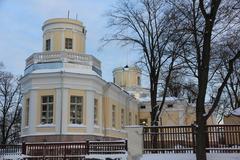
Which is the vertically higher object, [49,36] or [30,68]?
[49,36]

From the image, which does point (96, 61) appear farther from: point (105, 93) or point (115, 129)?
point (115, 129)

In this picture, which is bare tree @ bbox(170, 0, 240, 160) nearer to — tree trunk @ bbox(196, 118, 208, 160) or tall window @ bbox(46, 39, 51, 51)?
tree trunk @ bbox(196, 118, 208, 160)

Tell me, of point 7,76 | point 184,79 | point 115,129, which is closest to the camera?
point 184,79

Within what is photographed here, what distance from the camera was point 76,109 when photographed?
32938mm

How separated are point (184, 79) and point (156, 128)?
13530 mm

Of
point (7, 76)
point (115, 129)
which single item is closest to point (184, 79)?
point (115, 129)

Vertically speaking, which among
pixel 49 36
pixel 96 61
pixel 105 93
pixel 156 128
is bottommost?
pixel 156 128

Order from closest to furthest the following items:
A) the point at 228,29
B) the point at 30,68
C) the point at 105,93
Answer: the point at 228,29 → the point at 30,68 → the point at 105,93

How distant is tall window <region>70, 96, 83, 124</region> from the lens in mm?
32625

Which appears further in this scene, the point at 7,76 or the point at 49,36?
the point at 7,76

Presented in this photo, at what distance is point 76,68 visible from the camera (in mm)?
33219

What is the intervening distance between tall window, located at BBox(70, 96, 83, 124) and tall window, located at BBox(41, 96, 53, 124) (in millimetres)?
1618

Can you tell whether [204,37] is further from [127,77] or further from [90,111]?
[127,77]

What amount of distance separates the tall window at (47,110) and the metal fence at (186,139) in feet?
49.2
